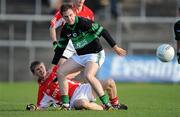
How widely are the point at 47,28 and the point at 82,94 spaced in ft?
49.8

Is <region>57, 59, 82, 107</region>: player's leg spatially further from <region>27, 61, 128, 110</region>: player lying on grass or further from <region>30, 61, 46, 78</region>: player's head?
<region>30, 61, 46, 78</region>: player's head

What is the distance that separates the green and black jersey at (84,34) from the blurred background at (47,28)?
14504 millimetres

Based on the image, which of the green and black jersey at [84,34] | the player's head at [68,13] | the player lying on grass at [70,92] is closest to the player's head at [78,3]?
the player lying on grass at [70,92]

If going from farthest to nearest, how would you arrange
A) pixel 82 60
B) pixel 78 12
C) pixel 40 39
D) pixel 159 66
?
pixel 40 39, pixel 159 66, pixel 78 12, pixel 82 60

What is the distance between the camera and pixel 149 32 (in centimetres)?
2812

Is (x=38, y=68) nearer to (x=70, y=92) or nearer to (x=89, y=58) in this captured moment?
(x=70, y=92)

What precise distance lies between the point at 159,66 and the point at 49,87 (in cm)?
1344

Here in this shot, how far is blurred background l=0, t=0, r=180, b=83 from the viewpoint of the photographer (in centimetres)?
2777

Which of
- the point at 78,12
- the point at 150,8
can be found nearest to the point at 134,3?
the point at 150,8

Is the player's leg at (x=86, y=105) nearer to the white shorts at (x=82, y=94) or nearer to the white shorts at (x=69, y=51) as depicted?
the white shorts at (x=82, y=94)

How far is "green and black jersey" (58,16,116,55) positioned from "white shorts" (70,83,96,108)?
0.67 meters

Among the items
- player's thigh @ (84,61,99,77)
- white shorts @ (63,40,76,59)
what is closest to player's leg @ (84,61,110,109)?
player's thigh @ (84,61,99,77)

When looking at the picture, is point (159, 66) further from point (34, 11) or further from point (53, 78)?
point (53, 78)

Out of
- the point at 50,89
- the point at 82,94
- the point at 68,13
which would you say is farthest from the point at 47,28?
the point at 68,13
